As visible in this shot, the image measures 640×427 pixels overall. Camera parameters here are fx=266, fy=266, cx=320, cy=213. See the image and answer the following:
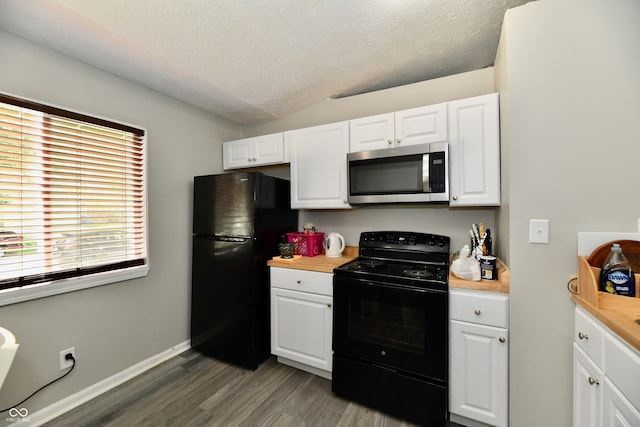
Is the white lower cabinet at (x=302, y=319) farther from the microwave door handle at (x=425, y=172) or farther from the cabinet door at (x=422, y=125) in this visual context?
the cabinet door at (x=422, y=125)

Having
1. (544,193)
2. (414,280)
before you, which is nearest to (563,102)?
(544,193)

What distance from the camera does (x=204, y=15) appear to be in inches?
56.4

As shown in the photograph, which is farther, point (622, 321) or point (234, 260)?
point (234, 260)

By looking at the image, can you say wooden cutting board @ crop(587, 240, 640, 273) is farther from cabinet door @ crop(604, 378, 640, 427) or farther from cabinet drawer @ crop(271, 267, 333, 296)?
cabinet drawer @ crop(271, 267, 333, 296)

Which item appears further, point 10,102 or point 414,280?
point 414,280

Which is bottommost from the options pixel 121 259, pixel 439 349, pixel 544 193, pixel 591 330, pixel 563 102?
pixel 439 349

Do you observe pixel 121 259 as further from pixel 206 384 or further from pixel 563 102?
pixel 563 102

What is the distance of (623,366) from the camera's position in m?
0.89

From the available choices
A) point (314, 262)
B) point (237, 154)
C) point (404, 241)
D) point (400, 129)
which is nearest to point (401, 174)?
point (400, 129)

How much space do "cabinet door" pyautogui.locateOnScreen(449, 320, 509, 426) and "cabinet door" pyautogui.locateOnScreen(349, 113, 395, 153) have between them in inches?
50.6

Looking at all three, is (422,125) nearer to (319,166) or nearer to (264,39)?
(319,166)

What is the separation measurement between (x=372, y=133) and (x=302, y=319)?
1.51 metres

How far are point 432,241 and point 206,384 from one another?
2004 mm

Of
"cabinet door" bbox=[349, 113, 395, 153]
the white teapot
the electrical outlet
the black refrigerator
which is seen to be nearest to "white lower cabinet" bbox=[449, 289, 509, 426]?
the white teapot
